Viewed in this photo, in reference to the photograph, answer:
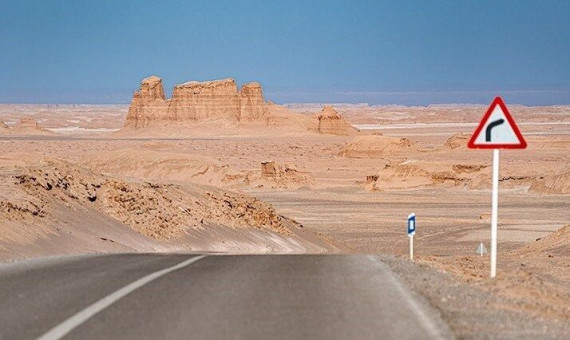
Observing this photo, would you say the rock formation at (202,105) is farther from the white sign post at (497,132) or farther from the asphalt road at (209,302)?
the white sign post at (497,132)

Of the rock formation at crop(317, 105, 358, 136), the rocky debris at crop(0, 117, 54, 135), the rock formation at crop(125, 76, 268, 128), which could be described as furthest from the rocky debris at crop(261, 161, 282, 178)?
the rocky debris at crop(0, 117, 54, 135)

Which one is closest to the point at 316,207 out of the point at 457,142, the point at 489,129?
the point at 489,129

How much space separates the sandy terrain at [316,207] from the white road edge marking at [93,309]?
3.76 meters

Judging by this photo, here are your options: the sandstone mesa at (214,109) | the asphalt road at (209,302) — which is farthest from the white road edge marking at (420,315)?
the sandstone mesa at (214,109)

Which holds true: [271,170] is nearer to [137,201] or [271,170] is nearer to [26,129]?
[137,201]

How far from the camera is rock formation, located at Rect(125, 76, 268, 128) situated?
520ft

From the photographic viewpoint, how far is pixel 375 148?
3888 inches

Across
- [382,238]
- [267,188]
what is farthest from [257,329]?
[267,188]

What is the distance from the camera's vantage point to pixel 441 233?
39.2 m

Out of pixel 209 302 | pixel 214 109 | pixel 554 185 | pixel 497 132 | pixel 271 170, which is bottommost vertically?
pixel 554 185

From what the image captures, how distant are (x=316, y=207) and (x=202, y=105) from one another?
11017 centimetres

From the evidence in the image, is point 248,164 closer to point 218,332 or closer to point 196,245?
point 196,245

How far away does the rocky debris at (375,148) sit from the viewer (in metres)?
98.2

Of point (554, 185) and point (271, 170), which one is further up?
point (271, 170)
